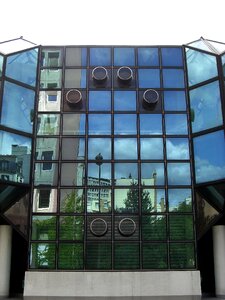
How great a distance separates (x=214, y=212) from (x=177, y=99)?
263 inches

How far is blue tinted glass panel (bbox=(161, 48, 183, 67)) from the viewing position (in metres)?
25.4

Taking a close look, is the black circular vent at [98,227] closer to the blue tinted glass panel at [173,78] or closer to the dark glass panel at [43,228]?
the dark glass panel at [43,228]

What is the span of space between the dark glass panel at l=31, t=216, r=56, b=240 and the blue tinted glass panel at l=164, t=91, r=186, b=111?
8.89 metres

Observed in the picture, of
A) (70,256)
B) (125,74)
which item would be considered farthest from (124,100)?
(70,256)

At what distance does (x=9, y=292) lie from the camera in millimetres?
23031

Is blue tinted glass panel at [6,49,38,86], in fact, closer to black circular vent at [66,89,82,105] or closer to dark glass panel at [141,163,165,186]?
black circular vent at [66,89,82,105]

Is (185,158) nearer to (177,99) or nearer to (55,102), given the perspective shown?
(177,99)

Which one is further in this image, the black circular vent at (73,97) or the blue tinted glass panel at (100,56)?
the blue tinted glass panel at (100,56)

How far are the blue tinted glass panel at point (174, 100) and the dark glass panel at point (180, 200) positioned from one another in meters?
4.75

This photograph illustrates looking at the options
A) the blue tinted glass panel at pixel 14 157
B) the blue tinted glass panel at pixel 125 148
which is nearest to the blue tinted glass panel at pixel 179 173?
the blue tinted glass panel at pixel 125 148

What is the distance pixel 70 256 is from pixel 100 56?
455 inches

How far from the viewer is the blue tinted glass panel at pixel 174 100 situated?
80.3ft

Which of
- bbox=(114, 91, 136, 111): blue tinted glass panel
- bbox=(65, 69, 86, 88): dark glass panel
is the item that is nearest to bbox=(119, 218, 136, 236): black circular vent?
bbox=(114, 91, 136, 111): blue tinted glass panel

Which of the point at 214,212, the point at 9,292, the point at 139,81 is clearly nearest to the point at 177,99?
the point at 139,81
